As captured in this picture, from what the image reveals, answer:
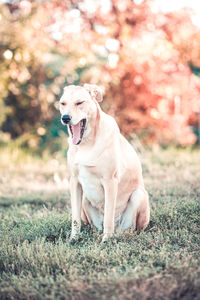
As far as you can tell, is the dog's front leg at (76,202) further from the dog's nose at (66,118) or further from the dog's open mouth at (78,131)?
the dog's nose at (66,118)

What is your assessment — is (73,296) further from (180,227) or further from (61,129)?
(61,129)

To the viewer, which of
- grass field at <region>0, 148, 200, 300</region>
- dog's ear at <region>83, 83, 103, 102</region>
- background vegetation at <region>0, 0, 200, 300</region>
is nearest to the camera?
grass field at <region>0, 148, 200, 300</region>

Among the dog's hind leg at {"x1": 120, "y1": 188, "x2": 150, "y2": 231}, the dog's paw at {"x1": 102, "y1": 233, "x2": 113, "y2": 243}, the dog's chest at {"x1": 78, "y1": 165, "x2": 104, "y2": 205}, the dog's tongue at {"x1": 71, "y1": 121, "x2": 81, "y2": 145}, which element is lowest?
the dog's paw at {"x1": 102, "y1": 233, "x2": 113, "y2": 243}

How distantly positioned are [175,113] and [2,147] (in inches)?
160

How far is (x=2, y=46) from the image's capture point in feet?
28.5

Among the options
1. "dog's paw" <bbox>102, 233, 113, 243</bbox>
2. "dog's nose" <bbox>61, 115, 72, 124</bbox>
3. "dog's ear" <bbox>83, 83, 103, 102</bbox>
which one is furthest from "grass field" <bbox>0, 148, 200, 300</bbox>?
"dog's ear" <bbox>83, 83, 103, 102</bbox>

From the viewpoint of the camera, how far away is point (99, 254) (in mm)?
3236

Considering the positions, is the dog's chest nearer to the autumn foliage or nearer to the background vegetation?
the background vegetation

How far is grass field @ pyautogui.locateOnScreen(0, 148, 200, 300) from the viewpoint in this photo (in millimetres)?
2592

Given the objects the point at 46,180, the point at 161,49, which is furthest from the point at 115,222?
the point at 161,49

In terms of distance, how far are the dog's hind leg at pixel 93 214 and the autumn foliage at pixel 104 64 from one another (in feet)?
17.0

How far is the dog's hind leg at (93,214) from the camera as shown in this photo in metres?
4.05

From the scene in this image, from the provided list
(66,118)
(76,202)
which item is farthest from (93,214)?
(66,118)

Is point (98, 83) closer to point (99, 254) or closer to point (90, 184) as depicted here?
point (90, 184)
